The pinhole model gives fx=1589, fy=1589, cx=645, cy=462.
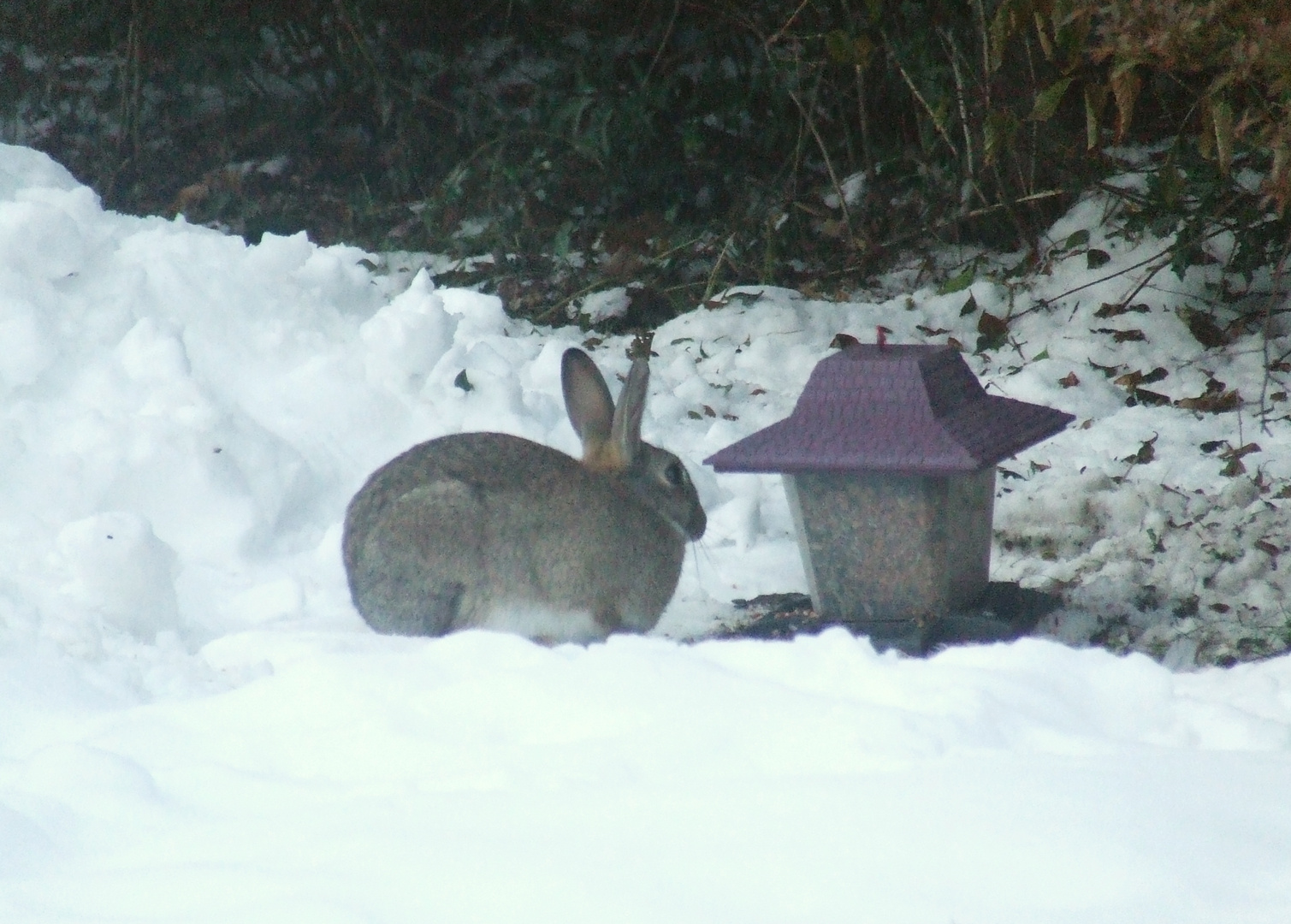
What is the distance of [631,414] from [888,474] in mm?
687

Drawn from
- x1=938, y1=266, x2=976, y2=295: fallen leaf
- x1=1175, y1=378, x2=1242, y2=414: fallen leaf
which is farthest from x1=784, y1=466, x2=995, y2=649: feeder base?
x1=938, y1=266, x2=976, y2=295: fallen leaf

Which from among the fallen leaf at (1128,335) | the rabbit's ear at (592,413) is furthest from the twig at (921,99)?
the rabbit's ear at (592,413)

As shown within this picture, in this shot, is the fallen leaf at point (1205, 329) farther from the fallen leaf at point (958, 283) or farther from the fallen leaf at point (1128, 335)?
the fallen leaf at point (958, 283)

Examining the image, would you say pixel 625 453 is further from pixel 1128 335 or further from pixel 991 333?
pixel 1128 335

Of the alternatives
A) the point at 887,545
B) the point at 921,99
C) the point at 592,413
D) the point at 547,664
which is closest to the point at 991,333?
the point at 921,99

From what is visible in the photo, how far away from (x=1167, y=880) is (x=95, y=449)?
10.3 ft

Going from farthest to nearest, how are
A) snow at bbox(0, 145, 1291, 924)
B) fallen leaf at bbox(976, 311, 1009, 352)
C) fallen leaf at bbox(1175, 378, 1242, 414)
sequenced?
fallen leaf at bbox(976, 311, 1009, 352)
fallen leaf at bbox(1175, 378, 1242, 414)
snow at bbox(0, 145, 1291, 924)

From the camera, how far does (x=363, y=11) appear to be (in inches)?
295

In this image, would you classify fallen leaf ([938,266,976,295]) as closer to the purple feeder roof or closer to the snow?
the snow

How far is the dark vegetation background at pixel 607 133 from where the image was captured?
5891 millimetres

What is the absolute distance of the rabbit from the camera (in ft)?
11.7

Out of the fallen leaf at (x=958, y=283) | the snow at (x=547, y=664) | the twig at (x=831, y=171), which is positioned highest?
the twig at (x=831, y=171)

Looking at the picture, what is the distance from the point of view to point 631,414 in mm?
3729

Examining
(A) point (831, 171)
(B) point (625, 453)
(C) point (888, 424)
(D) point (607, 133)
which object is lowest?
(B) point (625, 453)
